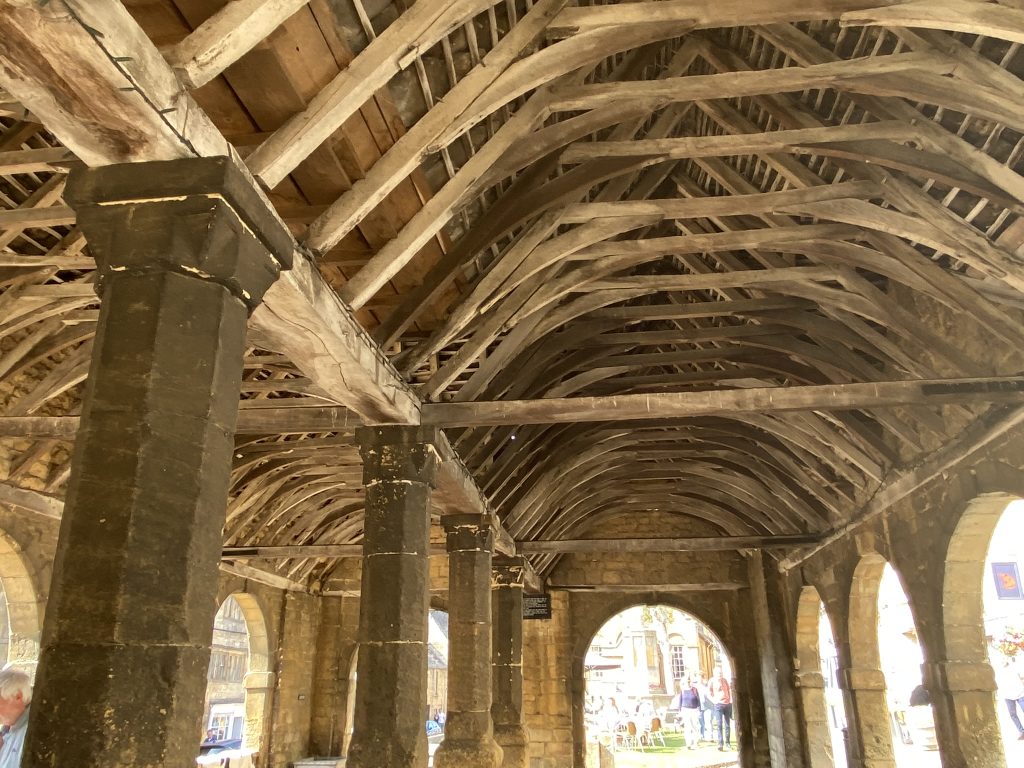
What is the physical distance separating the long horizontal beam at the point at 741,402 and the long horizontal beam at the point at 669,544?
4.93m

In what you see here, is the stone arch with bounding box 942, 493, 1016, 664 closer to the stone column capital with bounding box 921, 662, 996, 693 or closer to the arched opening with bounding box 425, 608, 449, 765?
the stone column capital with bounding box 921, 662, 996, 693

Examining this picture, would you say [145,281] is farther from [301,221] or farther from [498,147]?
[498,147]

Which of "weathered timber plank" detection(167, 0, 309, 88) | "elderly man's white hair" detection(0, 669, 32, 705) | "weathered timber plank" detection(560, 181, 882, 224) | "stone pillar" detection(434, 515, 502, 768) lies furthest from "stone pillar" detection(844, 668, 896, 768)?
"weathered timber plank" detection(167, 0, 309, 88)

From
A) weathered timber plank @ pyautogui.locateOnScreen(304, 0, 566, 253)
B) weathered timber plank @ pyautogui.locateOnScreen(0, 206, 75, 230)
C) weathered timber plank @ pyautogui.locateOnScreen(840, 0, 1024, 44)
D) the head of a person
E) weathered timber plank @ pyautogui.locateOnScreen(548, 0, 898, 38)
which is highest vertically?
weathered timber plank @ pyautogui.locateOnScreen(548, 0, 898, 38)

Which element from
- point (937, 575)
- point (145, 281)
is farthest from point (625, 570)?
point (145, 281)

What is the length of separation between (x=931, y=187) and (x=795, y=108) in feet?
3.26

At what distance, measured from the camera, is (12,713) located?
620 cm

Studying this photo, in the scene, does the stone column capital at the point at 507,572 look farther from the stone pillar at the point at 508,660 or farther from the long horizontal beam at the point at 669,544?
the long horizontal beam at the point at 669,544

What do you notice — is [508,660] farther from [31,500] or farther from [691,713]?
[691,713]

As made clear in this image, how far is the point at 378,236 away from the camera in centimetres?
443

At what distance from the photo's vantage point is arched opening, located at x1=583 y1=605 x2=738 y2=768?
22.0 m

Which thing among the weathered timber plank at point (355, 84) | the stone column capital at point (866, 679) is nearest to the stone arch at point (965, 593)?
the stone column capital at point (866, 679)

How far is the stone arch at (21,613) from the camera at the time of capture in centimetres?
772

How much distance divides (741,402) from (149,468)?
3.88 m
